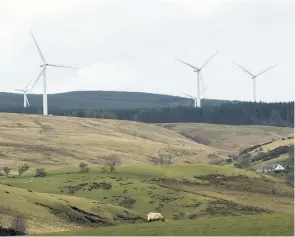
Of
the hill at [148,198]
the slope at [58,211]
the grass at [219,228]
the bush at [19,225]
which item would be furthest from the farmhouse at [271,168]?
the grass at [219,228]

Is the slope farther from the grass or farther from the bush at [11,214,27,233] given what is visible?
the grass

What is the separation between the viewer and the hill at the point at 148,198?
72.7 meters

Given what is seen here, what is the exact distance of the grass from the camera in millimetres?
51062

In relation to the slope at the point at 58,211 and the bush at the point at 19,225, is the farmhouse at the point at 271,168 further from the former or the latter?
the bush at the point at 19,225

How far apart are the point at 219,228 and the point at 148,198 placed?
2070 inches

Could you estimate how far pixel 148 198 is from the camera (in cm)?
10625

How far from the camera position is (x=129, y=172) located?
427ft

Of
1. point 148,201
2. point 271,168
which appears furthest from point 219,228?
point 271,168

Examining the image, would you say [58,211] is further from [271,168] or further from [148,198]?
[271,168]

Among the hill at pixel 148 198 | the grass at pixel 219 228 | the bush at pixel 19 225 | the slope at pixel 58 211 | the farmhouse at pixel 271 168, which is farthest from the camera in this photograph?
the farmhouse at pixel 271 168

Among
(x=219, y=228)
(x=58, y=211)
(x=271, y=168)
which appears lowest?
(x=219, y=228)

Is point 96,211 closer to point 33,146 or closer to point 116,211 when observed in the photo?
point 116,211

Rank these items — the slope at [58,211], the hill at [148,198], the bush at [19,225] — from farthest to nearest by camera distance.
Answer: the slope at [58,211], the hill at [148,198], the bush at [19,225]

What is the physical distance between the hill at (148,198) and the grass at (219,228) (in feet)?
0.24
